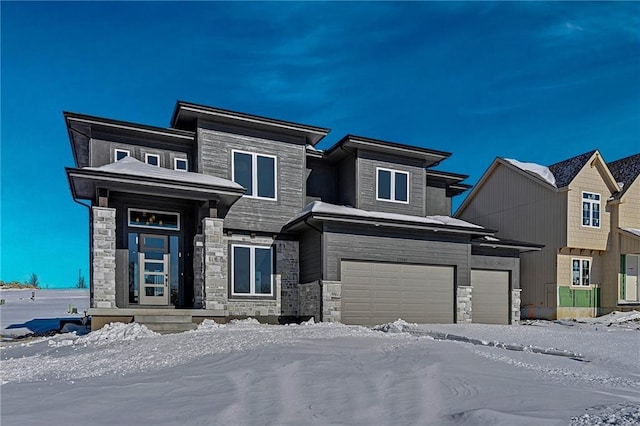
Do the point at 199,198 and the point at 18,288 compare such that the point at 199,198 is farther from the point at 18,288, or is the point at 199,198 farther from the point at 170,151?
the point at 18,288

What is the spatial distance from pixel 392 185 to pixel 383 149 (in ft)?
4.61

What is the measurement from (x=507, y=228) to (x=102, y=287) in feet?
65.9

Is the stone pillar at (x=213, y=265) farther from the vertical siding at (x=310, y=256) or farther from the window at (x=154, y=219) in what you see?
the vertical siding at (x=310, y=256)

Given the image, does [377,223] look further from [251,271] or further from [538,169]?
[538,169]

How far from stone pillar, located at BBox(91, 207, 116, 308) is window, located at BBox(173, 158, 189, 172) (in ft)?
10.4

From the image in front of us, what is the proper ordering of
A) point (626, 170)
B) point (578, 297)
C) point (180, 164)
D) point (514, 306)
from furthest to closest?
point (626, 170), point (578, 297), point (514, 306), point (180, 164)

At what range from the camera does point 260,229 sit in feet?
48.4

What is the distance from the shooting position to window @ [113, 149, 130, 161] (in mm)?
13898

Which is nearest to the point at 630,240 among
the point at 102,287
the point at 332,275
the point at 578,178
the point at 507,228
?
the point at 578,178

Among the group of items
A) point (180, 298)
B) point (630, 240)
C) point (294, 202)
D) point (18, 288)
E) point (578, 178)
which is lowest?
point (18, 288)

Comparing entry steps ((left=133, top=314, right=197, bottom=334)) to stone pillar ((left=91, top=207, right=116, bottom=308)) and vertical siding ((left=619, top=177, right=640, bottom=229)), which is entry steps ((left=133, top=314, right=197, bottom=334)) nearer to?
stone pillar ((left=91, top=207, right=116, bottom=308))

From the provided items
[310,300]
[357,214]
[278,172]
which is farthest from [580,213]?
[278,172]

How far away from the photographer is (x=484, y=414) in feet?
14.6

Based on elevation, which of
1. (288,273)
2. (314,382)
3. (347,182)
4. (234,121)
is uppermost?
(234,121)
